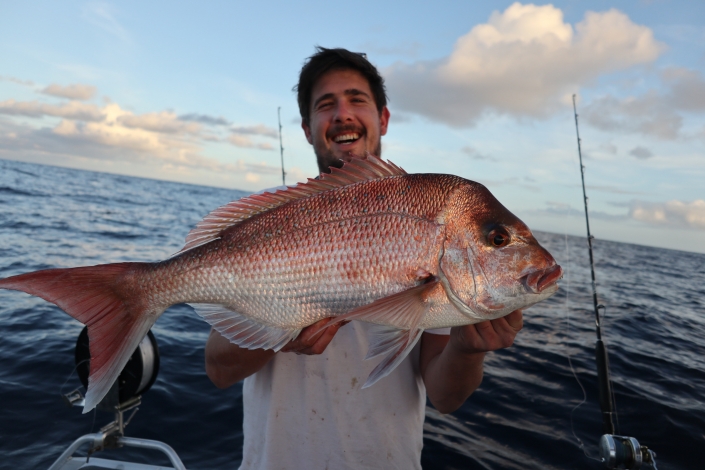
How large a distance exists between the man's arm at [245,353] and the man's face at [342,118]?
146 cm

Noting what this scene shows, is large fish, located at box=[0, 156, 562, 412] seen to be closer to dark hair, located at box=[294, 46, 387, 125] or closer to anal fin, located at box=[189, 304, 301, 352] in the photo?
anal fin, located at box=[189, 304, 301, 352]

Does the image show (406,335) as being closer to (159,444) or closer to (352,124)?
(352,124)

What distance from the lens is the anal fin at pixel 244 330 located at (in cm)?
193

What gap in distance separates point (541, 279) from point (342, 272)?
2.76 ft

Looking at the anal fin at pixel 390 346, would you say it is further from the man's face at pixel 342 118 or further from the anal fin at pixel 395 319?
the man's face at pixel 342 118

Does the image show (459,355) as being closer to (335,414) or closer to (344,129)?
(335,414)

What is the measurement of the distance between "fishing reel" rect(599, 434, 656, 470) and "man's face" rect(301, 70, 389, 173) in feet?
9.66

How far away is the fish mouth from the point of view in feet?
5.47

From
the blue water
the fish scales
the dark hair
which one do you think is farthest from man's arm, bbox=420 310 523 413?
the blue water

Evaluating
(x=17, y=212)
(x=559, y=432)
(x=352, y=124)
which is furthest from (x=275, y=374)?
(x=17, y=212)

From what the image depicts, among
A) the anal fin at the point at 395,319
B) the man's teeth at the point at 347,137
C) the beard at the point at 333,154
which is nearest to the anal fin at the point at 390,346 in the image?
the anal fin at the point at 395,319

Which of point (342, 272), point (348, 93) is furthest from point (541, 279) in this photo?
point (348, 93)

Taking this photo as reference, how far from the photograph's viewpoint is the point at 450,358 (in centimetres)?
218

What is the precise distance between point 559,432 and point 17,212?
2395 cm
